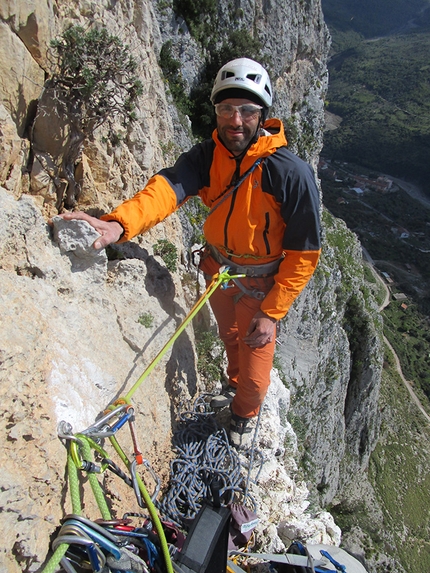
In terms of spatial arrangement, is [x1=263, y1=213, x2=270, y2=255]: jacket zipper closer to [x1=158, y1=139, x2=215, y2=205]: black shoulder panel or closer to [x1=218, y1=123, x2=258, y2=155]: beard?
[x1=218, y1=123, x2=258, y2=155]: beard

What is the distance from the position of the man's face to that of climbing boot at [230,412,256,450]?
2663mm

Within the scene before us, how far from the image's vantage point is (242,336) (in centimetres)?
407

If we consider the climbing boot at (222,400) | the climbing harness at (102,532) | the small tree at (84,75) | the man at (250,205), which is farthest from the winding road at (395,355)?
the small tree at (84,75)

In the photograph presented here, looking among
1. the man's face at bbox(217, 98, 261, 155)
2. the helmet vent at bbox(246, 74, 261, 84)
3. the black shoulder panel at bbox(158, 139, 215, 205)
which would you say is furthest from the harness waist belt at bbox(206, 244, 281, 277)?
the helmet vent at bbox(246, 74, 261, 84)

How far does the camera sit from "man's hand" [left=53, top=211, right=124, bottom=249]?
3.18 metres

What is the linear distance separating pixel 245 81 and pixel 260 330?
2.02m

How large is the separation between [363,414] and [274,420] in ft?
78.1

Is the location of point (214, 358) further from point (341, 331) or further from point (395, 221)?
point (395, 221)

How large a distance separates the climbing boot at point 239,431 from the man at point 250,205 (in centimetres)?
63

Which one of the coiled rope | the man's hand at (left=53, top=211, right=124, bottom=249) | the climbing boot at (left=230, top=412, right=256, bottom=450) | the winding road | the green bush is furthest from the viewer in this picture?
the winding road

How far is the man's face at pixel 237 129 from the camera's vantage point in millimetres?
3324

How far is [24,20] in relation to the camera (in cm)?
315

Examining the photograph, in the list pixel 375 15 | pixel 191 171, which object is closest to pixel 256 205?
pixel 191 171

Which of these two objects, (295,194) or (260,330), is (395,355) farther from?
(295,194)
